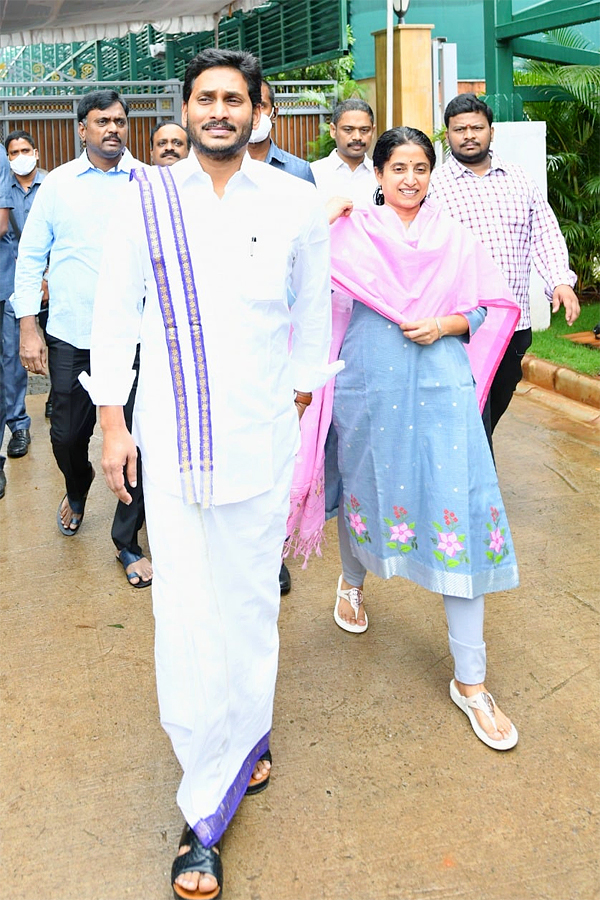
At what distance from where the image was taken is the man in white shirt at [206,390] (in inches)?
90.8

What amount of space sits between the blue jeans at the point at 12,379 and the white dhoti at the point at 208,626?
395 centimetres

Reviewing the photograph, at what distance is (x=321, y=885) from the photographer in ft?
7.80

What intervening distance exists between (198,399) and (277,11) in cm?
1335

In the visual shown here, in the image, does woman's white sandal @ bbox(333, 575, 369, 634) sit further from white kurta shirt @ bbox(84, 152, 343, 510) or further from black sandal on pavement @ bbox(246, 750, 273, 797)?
white kurta shirt @ bbox(84, 152, 343, 510)

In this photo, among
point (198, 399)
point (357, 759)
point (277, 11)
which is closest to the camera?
point (198, 399)

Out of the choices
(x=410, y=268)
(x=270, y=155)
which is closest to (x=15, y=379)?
(x=270, y=155)

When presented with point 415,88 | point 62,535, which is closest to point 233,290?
point 62,535

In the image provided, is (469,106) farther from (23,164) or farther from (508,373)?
(23,164)

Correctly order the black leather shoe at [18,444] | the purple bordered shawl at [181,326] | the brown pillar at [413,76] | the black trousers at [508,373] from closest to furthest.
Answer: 1. the purple bordered shawl at [181,326]
2. the black trousers at [508,373]
3. the black leather shoe at [18,444]
4. the brown pillar at [413,76]

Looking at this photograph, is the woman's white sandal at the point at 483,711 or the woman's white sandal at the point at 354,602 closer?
the woman's white sandal at the point at 483,711

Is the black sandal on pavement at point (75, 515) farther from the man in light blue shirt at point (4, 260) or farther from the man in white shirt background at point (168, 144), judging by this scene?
the man in white shirt background at point (168, 144)

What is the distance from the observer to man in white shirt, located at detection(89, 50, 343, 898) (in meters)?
2.31

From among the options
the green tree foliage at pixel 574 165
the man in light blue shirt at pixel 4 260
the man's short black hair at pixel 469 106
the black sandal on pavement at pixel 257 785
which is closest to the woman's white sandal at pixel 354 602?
the black sandal on pavement at pixel 257 785

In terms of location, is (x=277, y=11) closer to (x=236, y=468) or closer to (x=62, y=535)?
(x=62, y=535)
